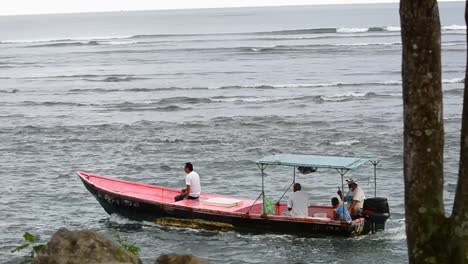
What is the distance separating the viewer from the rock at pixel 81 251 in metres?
9.16

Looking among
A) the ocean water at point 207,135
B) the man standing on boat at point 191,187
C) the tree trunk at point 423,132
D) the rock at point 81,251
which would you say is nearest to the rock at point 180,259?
the rock at point 81,251

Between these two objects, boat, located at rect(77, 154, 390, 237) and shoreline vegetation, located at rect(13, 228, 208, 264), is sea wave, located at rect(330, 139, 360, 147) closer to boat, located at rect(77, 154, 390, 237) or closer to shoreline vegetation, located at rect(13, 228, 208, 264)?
boat, located at rect(77, 154, 390, 237)

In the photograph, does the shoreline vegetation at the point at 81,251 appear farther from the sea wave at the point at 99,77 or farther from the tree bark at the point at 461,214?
the sea wave at the point at 99,77

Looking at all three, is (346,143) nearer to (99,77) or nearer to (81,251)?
(81,251)

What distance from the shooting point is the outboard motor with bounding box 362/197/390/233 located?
20.4 meters

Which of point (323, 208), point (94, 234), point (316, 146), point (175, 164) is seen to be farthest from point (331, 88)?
point (94, 234)

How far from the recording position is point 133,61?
87.6 metres

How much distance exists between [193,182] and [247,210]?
1.60 metres

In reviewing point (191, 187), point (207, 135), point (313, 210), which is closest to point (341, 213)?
point (313, 210)

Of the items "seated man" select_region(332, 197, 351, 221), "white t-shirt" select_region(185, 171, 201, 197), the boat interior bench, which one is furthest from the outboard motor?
"white t-shirt" select_region(185, 171, 201, 197)

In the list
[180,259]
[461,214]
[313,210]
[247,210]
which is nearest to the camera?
[461,214]

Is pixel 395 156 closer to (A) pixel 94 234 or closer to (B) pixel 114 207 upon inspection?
(B) pixel 114 207

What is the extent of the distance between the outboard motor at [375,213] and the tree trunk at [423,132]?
1274 centimetres

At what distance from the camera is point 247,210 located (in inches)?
865
